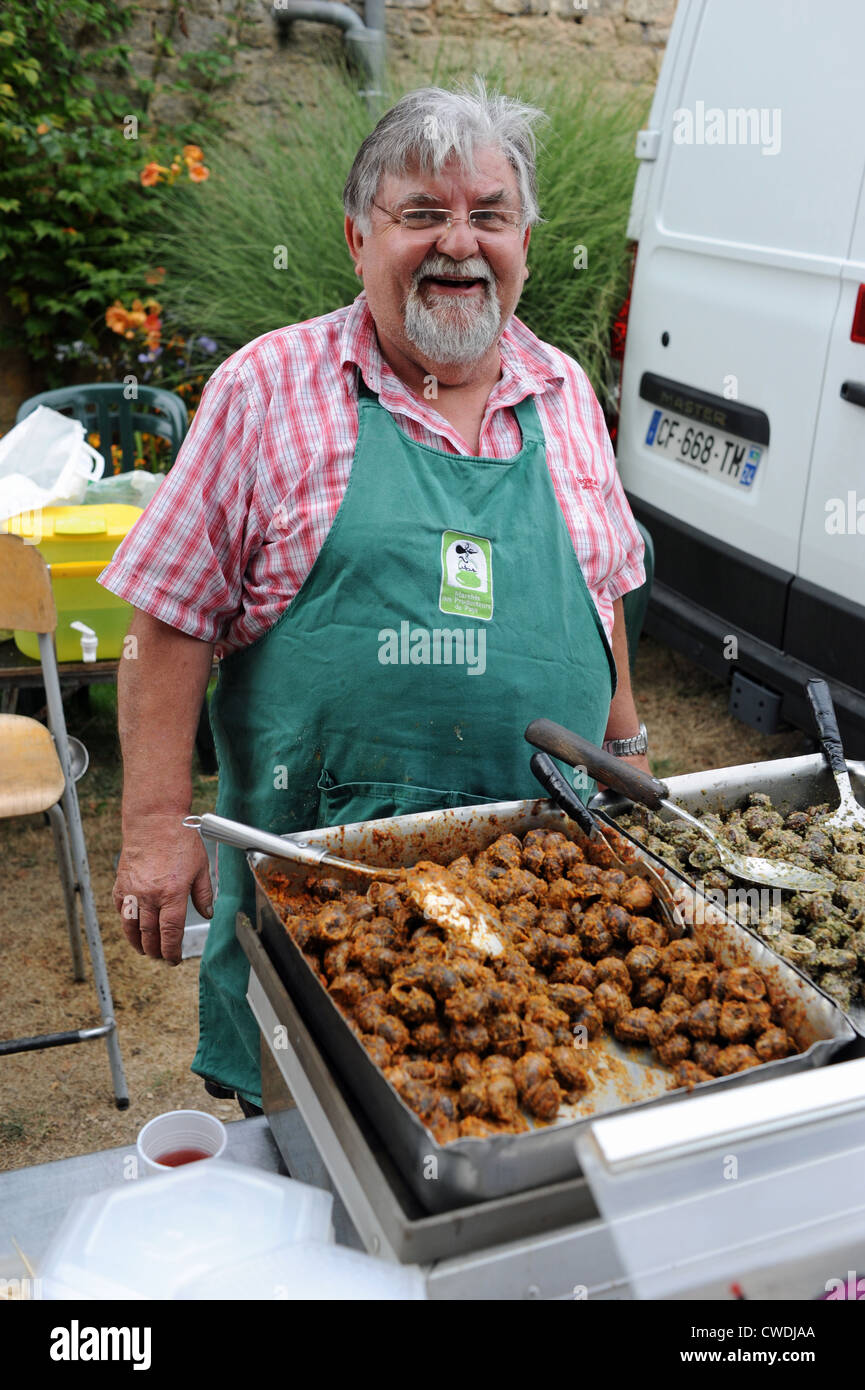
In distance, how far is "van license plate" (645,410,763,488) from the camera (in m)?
3.71

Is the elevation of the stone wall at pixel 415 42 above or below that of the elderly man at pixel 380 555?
above

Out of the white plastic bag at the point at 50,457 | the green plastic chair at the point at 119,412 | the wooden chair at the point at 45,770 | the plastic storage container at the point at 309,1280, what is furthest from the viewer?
the green plastic chair at the point at 119,412

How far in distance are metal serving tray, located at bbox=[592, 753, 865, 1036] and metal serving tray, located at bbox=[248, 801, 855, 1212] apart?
10.7 inches

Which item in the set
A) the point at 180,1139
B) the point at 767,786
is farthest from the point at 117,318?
the point at 180,1139

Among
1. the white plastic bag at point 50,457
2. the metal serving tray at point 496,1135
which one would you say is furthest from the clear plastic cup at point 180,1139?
the white plastic bag at point 50,457

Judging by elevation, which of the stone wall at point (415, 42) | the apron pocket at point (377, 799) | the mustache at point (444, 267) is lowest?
the apron pocket at point (377, 799)

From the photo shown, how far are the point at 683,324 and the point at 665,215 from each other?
1.44 feet

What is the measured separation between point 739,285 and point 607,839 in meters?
2.73

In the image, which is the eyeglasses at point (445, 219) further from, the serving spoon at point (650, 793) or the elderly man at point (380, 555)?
the serving spoon at point (650, 793)

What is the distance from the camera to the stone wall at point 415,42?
6.72m

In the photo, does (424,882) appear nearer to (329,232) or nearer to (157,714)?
(157,714)

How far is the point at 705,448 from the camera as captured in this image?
12.9 ft

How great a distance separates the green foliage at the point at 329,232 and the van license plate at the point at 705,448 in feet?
4.97

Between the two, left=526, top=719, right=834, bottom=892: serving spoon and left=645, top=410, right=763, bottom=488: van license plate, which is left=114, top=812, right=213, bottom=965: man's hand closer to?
left=526, top=719, right=834, bottom=892: serving spoon
